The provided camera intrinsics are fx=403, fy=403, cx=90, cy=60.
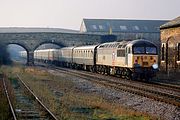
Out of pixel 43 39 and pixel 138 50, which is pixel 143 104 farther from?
pixel 43 39

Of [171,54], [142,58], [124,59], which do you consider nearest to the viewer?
[142,58]

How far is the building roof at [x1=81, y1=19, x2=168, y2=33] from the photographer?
351 feet

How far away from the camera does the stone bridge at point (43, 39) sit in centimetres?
6650

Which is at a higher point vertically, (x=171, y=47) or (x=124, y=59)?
(x=171, y=47)

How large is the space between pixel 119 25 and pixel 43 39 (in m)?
44.5

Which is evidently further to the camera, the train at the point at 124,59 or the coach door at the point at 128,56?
the coach door at the point at 128,56

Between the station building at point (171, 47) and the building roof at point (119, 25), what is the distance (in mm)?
67890

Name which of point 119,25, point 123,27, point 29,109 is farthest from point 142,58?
point 119,25

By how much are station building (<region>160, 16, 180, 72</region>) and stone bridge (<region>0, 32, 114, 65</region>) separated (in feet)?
98.8

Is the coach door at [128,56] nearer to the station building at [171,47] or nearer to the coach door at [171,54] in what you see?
the station building at [171,47]

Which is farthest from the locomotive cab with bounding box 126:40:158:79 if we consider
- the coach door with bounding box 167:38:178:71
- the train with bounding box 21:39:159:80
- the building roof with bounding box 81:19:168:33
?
the building roof with bounding box 81:19:168:33

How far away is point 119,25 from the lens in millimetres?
109625

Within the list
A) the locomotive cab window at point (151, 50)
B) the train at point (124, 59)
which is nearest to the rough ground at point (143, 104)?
the train at point (124, 59)

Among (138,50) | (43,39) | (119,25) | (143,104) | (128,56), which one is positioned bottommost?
(143,104)
